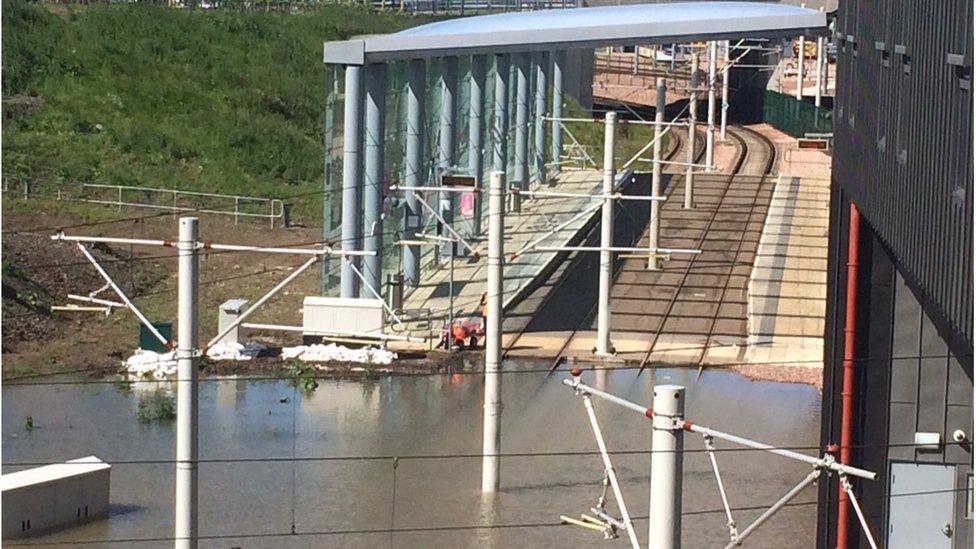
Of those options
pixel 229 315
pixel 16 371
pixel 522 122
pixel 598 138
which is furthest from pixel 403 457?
pixel 598 138

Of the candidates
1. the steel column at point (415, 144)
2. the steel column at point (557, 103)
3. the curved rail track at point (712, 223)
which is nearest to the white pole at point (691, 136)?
the curved rail track at point (712, 223)

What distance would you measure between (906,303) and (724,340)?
426 inches

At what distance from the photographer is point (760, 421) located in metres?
18.7

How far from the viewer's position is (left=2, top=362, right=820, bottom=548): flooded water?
572 inches

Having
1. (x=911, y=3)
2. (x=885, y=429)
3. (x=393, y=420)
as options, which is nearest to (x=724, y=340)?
(x=393, y=420)

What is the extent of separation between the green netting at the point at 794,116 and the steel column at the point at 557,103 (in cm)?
883

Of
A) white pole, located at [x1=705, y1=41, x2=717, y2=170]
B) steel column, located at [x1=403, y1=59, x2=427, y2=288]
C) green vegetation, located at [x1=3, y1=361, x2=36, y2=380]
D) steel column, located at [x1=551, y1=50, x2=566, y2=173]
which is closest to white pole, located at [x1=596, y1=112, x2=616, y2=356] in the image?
steel column, located at [x1=403, y1=59, x2=427, y2=288]

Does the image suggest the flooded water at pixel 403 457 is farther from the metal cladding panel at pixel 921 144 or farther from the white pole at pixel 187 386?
the metal cladding panel at pixel 921 144

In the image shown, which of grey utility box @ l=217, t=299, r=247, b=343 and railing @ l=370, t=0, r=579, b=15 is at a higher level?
railing @ l=370, t=0, r=579, b=15

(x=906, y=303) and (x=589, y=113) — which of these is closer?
(x=906, y=303)

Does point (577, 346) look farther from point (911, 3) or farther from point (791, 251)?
point (911, 3)

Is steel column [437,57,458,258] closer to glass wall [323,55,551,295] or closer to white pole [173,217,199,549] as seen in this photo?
glass wall [323,55,551,295]

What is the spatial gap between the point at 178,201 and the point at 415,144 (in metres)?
8.56

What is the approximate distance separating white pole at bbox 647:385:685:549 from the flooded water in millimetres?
6059
